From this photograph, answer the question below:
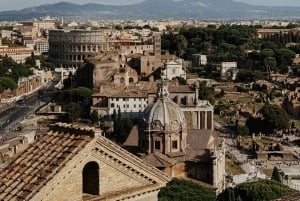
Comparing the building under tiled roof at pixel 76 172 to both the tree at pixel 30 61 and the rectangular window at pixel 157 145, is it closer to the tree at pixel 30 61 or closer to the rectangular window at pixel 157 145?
the rectangular window at pixel 157 145

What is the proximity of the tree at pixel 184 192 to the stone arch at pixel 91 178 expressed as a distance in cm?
1327

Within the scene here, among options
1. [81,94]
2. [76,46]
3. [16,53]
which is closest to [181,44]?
[76,46]

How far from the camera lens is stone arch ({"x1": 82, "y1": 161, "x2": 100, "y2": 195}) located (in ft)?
27.5

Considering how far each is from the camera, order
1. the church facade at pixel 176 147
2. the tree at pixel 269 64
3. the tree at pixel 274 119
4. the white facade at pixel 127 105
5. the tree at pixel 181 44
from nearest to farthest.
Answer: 1. the church facade at pixel 176 147
2. the tree at pixel 274 119
3. the white facade at pixel 127 105
4. the tree at pixel 269 64
5. the tree at pixel 181 44

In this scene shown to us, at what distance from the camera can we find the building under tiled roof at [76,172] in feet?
26.3

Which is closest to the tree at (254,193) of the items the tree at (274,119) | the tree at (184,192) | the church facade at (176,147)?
the tree at (184,192)

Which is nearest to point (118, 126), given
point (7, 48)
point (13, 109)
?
point (13, 109)

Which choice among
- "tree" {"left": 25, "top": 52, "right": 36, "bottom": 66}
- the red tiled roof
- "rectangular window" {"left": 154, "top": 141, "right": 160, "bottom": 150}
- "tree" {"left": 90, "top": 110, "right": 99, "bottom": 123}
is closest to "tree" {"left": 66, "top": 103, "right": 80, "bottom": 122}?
"tree" {"left": 90, "top": 110, "right": 99, "bottom": 123}

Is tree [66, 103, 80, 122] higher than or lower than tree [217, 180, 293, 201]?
lower

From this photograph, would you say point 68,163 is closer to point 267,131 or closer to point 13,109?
point 267,131

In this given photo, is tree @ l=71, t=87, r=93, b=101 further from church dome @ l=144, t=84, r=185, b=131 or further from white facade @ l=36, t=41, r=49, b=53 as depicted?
white facade @ l=36, t=41, r=49, b=53

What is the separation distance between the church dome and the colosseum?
65.6 meters

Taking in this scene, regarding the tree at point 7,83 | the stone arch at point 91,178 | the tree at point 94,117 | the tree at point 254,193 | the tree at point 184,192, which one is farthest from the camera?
the tree at point 7,83

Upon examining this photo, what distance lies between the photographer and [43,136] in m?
9.00
